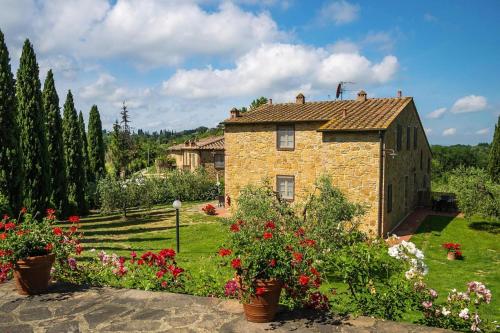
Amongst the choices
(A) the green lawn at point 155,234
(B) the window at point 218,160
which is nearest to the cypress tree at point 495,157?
(B) the window at point 218,160

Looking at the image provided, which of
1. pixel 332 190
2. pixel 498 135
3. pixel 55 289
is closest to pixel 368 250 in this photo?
pixel 55 289

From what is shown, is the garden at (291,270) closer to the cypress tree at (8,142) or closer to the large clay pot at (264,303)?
the large clay pot at (264,303)

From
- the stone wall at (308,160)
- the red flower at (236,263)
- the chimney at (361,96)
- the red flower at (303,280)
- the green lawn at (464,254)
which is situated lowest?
the green lawn at (464,254)

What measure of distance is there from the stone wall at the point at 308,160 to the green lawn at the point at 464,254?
3.14 m

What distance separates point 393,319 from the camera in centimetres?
491

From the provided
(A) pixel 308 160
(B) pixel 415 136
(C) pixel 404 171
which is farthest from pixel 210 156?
(C) pixel 404 171

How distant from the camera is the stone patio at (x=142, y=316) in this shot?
4.50m

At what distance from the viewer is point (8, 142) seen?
1798 centimetres

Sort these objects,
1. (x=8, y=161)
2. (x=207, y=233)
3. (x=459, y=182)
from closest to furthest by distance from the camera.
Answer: (x=8, y=161) < (x=207, y=233) < (x=459, y=182)

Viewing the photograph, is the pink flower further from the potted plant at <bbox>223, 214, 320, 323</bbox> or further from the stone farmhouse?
the stone farmhouse

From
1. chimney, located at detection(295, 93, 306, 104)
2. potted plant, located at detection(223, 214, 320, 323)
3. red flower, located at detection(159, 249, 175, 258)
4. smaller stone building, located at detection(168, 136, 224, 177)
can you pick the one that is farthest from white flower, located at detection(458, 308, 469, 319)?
smaller stone building, located at detection(168, 136, 224, 177)

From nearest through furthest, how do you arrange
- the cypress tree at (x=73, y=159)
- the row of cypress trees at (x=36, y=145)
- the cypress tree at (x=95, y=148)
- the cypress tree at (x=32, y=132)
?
the row of cypress trees at (x=36, y=145), the cypress tree at (x=32, y=132), the cypress tree at (x=73, y=159), the cypress tree at (x=95, y=148)

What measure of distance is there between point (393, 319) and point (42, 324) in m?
4.60

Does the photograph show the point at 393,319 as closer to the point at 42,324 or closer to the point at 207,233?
the point at 42,324
